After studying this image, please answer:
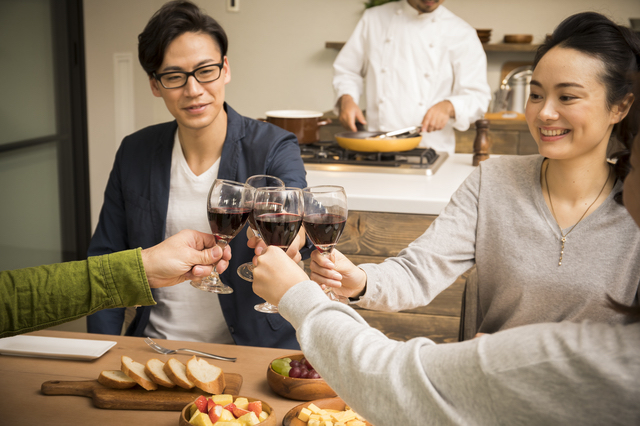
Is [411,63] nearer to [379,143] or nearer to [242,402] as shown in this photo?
[379,143]

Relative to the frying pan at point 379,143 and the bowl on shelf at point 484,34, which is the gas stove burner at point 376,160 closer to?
the frying pan at point 379,143

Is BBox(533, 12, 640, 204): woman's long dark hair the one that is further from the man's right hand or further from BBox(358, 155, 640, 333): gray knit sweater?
the man's right hand

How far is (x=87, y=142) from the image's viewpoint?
3920 mm

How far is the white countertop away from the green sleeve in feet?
3.66

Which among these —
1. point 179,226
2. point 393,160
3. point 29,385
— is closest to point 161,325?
point 179,226

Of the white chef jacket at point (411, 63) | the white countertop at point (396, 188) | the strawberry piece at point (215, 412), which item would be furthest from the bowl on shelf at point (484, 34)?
the strawberry piece at point (215, 412)

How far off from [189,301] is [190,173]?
378 mm

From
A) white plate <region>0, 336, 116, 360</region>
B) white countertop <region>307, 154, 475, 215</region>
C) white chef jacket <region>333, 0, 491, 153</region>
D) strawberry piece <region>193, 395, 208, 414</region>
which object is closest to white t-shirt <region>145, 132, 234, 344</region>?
white plate <region>0, 336, 116, 360</region>

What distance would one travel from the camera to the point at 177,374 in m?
1.03

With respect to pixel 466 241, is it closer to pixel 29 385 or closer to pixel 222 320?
pixel 222 320

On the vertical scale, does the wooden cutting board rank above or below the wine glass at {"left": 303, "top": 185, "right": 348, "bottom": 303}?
below

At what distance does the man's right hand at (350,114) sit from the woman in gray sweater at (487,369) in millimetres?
2040

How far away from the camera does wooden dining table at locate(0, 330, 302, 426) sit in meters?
0.97

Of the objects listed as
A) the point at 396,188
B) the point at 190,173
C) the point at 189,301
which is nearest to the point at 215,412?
the point at 189,301
